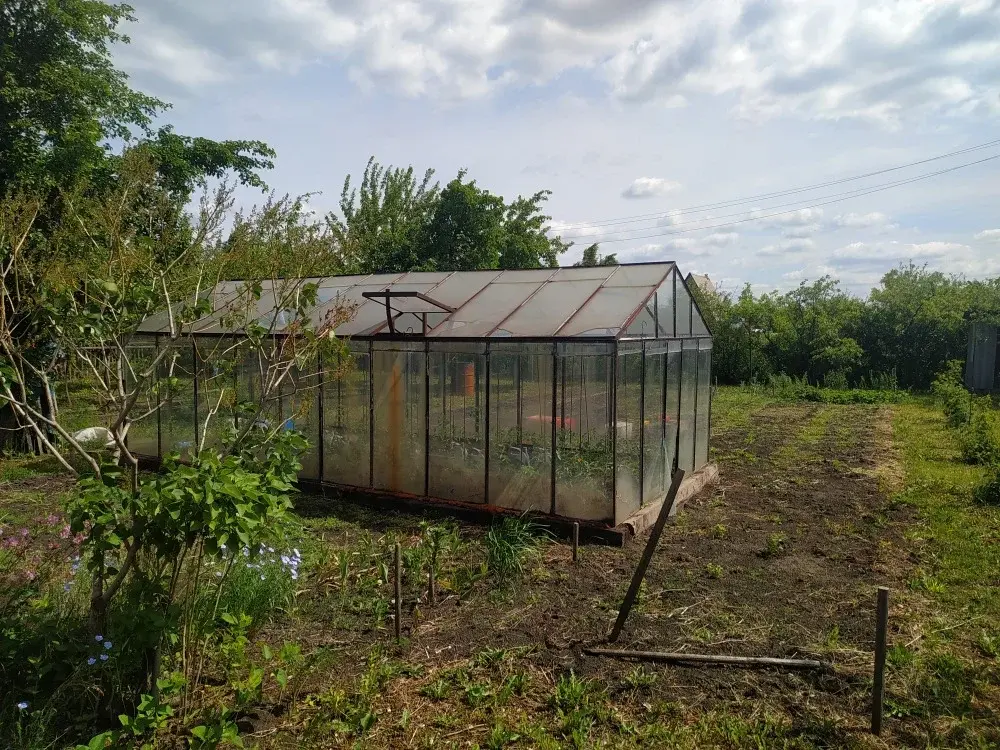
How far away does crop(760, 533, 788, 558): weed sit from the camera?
22.3ft

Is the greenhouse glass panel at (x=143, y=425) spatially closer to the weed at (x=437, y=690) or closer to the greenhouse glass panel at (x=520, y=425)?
the greenhouse glass panel at (x=520, y=425)

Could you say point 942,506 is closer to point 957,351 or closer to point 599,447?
point 599,447

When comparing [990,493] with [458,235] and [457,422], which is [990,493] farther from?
[458,235]

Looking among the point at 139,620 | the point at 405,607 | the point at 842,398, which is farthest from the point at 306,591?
the point at 842,398

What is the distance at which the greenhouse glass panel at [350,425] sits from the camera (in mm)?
8641

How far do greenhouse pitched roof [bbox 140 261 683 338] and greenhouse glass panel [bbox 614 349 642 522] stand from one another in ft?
1.78

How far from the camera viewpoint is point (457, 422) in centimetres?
813

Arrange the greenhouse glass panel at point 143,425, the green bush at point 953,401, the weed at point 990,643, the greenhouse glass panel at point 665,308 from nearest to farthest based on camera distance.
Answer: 1. the weed at point 990,643
2. the greenhouse glass panel at point 665,308
3. the greenhouse glass panel at point 143,425
4. the green bush at point 953,401

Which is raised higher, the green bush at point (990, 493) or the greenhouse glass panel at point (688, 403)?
the greenhouse glass panel at point (688, 403)

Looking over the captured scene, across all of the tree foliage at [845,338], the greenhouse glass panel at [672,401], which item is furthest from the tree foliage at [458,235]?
the greenhouse glass panel at [672,401]

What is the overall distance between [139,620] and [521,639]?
8.52ft

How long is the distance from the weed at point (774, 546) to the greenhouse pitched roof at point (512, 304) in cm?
265

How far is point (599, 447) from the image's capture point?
7.36 metres

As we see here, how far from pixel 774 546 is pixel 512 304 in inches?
160
